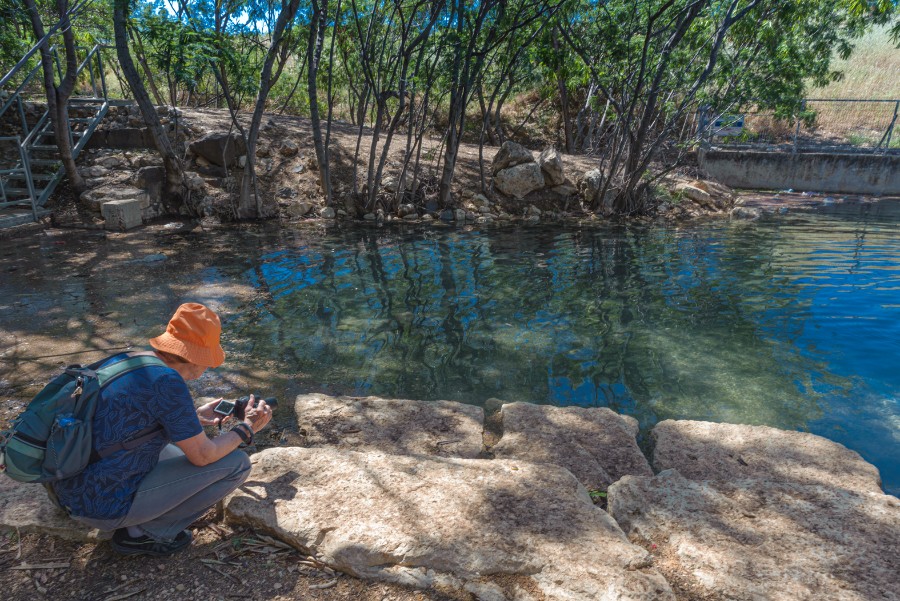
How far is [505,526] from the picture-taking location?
2.62 m

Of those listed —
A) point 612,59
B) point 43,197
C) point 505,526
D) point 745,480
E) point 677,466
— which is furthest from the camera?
→ point 612,59

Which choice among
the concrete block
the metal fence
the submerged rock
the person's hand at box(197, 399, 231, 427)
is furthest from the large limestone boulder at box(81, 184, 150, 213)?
the metal fence

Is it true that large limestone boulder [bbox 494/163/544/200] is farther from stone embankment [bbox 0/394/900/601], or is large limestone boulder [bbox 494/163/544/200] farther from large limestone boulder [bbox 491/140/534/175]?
stone embankment [bbox 0/394/900/601]

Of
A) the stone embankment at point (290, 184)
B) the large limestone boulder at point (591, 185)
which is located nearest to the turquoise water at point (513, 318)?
the stone embankment at point (290, 184)

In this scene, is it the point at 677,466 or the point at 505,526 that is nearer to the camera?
the point at 505,526

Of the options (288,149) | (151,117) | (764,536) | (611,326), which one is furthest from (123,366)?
(288,149)

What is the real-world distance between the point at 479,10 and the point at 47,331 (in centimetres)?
872

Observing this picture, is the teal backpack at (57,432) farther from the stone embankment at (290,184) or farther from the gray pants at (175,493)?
the stone embankment at (290,184)

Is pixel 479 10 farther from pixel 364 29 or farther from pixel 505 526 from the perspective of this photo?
pixel 505 526

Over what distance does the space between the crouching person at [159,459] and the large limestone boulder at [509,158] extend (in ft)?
39.8

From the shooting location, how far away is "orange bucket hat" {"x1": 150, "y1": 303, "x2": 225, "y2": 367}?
2.47 m

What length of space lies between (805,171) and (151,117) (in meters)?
17.7

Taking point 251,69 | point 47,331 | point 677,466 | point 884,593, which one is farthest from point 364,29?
point 884,593

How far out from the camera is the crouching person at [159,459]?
7.53 ft
